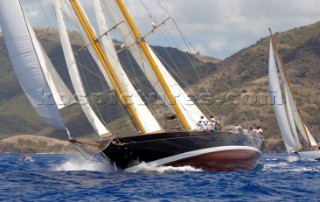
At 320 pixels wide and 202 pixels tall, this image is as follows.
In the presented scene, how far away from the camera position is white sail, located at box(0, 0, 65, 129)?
96.0 feet

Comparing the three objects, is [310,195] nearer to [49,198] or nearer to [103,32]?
[49,198]

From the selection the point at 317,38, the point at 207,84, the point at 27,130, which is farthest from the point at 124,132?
the point at 27,130

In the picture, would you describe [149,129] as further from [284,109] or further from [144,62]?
[284,109]

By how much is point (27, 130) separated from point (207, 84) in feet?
262

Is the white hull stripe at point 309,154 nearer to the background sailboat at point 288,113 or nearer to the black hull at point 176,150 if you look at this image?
the background sailboat at point 288,113

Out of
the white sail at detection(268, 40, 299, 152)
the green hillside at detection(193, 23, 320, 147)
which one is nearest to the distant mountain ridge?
the green hillside at detection(193, 23, 320, 147)

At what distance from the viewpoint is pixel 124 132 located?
126 meters

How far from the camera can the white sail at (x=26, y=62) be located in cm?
2927

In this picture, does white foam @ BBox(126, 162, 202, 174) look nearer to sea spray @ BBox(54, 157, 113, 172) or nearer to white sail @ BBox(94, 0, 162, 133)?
sea spray @ BBox(54, 157, 113, 172)

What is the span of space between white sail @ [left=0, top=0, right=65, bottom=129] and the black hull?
14.9ft

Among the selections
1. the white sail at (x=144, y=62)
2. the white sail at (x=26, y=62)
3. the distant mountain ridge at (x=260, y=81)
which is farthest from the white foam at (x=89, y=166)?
the distant mountain ridge at (x=260, y=81)

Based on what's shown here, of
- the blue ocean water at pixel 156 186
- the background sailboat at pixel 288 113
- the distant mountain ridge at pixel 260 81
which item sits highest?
the distant mountain ridge at pixel 260 81

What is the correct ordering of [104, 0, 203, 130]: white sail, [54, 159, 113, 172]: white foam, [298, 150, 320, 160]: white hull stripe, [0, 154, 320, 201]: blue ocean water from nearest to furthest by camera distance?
[0, 154, 320, 201]: blue ocean water < [54, 159, 113, 172]: white foam < [104, 0, 203, 130]: white sail < [298, 150, 320, 160]: white hull stripe

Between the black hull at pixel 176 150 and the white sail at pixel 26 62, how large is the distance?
455 cm
